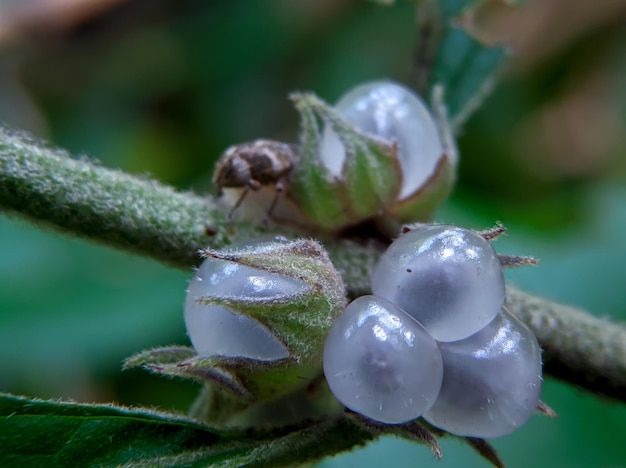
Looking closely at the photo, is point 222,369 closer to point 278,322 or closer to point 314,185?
point 278,322

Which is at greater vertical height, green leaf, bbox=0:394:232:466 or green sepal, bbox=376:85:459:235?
green sepal, bbox=376:85:459:235

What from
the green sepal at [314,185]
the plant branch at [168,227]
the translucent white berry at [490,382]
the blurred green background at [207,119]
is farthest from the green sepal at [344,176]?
the blurred green background at [207,119]

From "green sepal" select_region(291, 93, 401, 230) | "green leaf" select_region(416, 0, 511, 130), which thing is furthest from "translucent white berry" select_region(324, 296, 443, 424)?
"green leaf" select_region(416, 0, 511, 130)

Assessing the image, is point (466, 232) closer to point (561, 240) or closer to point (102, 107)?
point (561, 240)

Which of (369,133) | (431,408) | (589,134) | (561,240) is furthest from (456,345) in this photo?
(589,134)

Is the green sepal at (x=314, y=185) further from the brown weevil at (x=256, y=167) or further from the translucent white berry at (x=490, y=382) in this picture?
the translucent white berry at (x=490, y=382)

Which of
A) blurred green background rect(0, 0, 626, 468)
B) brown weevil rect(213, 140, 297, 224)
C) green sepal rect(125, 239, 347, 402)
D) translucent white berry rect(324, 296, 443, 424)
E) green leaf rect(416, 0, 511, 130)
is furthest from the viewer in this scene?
blurred green background rect(0, 0, 626, 468)

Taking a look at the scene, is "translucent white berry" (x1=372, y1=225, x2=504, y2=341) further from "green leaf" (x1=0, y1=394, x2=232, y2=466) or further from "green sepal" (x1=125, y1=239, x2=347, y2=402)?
"green leaf" (x1=0, y1=394, x2=232, y2=466)
